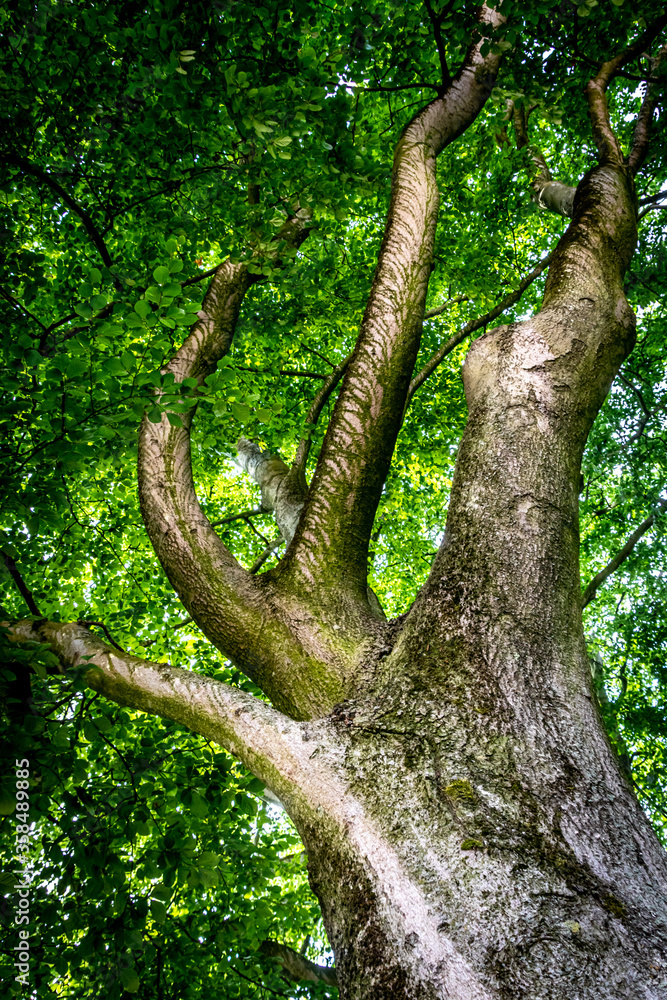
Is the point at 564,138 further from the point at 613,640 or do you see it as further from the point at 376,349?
the point at 613,640

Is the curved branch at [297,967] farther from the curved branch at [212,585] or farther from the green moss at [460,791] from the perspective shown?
the green moss at [460,791]

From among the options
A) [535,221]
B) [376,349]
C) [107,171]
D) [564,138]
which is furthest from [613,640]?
[107,171]

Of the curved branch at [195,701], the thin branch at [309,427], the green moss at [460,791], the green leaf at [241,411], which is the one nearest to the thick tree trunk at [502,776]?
Result: the green moss at [460,791]

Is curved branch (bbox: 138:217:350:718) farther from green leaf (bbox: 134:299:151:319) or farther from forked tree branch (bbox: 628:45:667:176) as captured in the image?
forked tree branch (bbox: 628:45:667:176)

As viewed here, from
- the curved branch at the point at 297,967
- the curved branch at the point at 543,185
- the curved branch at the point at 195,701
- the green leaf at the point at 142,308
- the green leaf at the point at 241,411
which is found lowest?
the curved branch at the point at 297,967

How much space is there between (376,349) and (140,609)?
4450 millimetres

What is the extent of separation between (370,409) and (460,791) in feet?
5.73

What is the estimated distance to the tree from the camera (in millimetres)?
1407

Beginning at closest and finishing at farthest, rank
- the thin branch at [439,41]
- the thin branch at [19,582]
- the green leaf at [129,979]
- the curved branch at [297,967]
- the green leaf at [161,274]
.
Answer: the green leaf at [161,274] < the green leaf at [129,979] < the thin branch at [19,582] < the thin branch at [439,41] < the curved branch at [297,967]

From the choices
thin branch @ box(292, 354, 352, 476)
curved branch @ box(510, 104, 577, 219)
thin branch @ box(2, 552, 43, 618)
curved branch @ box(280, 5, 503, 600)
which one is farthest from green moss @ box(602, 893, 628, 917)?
curved branch @ box(510, 104, 577, 219)

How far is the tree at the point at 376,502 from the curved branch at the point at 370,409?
0.6 inches

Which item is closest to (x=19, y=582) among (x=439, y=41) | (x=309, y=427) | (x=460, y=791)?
(x=309, y=427)

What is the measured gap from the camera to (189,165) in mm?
4305

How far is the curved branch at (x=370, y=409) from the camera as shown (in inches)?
100
